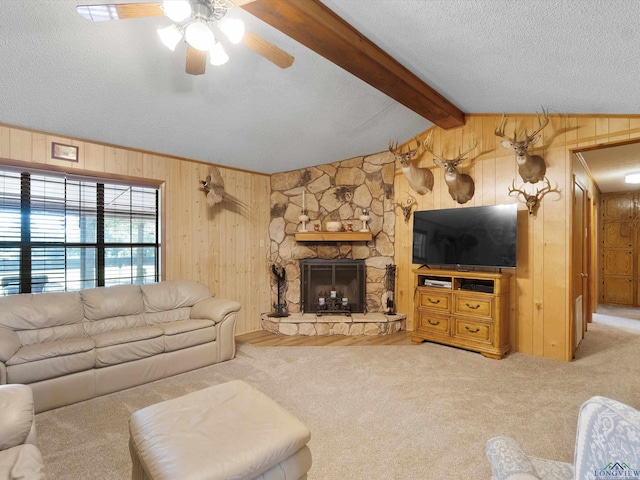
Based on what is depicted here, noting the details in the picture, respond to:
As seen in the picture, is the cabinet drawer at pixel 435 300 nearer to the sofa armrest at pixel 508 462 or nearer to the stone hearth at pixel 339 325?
the stone hearth at pixel 339 325

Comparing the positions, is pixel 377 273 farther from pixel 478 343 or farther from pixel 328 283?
pixel 478 343

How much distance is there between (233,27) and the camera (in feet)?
5.67

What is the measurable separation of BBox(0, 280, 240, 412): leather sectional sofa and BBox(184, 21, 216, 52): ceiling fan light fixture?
2583 mm

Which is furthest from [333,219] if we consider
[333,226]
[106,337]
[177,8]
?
[177,8]

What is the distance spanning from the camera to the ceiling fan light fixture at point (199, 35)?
1.65 m

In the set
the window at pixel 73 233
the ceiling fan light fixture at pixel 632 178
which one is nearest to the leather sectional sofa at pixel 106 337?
the window at pixel 73 233

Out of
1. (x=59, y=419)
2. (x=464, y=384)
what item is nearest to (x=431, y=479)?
(x=464, y=384)

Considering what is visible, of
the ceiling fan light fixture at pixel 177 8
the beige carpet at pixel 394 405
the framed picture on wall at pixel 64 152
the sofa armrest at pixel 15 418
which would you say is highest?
the ceiling fan light fixture at pixel 177 8

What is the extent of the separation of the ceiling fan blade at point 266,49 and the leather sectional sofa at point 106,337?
2593 millimetres

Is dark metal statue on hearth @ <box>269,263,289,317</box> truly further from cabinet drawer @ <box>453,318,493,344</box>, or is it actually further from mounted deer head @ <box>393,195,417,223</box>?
cabinet drawer @ <box>453,318,493,344</box>

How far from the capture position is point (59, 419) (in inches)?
95.6

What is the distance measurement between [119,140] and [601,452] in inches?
175

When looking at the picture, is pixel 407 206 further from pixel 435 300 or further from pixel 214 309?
pixel 214 309

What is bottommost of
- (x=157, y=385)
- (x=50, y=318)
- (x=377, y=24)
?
(x=157, y=385)
